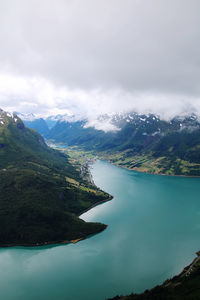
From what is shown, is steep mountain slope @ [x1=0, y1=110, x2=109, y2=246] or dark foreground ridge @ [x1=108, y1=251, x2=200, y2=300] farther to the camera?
steep mountain slope @ [x1=0, y1=110, x2=109, y2=246]

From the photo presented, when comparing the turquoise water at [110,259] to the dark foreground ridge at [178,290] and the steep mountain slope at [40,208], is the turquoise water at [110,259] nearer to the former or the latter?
the dark foreground ridge at [178,290]

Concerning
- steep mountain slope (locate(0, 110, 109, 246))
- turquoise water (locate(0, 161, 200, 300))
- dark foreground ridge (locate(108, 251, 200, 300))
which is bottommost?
dark foreground ridge (locate(108, 251, 200, 300))

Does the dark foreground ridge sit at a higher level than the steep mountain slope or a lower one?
lower

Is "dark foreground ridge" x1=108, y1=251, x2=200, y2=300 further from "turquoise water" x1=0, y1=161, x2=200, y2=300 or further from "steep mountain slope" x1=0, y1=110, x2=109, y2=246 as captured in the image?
"steep mountain slope" x1=0, y1=110, x2=109, y2=246

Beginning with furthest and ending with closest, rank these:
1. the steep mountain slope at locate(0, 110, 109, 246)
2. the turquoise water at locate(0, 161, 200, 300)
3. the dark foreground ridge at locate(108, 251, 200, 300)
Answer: the steep mountain slope at locate(0, 110, 109, 246)
the turquoise water at locate(0, 161, 200, 300)
the dark foreground ridge at locate(108, 251, 200, 300)

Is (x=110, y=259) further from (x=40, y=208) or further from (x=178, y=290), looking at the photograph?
(x=40, y=208)

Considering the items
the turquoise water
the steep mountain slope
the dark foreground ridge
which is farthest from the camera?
the steep mountain slope

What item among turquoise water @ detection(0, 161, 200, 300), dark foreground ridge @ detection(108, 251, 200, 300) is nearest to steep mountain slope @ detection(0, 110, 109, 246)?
turquoise water @ detection(0, 161, 200, 300)
